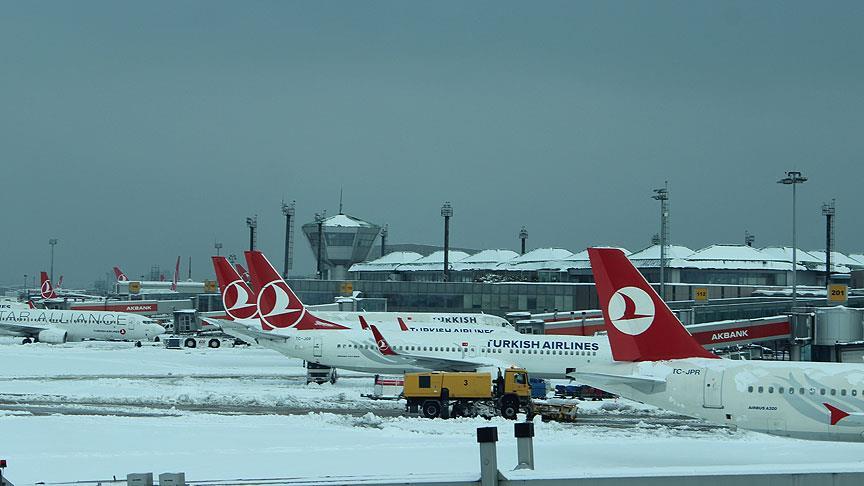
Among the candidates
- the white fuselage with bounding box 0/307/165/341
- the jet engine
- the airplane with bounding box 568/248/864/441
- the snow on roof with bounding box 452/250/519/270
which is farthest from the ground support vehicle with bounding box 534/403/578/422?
the snow on roof with bounding box 452/250/519/270

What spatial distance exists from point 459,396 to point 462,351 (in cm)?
944

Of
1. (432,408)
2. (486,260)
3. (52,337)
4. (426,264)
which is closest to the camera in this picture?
(432,408)

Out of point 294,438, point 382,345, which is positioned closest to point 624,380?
point 294,438

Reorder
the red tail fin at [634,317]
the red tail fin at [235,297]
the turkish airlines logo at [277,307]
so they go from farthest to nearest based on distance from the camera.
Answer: the red tail fin at [235,297]
the turkish airlines logo at [277,307]
the red tail fin at [634,317]

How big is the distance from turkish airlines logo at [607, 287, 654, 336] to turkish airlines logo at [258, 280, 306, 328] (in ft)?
98.4

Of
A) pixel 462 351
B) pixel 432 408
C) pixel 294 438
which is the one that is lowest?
pixel 294 438

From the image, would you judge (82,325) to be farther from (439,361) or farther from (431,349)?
(439,361)

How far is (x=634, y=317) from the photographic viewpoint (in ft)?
87.2

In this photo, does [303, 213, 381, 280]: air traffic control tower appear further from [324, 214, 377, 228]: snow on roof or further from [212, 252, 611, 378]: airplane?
[212, 252, 611, 378]: airplane

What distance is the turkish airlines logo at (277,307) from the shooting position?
54.0 metres

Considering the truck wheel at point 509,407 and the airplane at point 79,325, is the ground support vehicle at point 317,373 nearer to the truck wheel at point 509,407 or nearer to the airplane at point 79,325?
the truck wheel at point 509,407

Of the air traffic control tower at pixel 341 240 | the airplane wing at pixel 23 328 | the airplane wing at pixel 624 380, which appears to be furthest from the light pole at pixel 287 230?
the airplane wing at pixel 624 380

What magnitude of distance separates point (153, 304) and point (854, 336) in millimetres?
80753

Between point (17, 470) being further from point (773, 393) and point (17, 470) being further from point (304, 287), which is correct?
point (304, 287)
